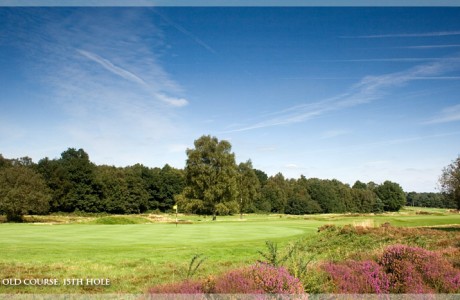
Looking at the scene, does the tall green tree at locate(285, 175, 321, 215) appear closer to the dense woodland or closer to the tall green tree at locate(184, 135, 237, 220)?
the dense woodland

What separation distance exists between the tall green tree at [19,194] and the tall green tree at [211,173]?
23.8 metres

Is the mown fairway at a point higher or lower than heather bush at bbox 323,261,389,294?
lower

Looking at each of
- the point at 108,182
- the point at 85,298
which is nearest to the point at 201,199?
the point at 108,182

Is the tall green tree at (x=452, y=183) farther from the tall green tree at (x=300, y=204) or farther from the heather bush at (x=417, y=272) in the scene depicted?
the tall green tree at (x=300, y=204)

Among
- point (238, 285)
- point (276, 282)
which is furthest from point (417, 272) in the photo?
point (238, 285)

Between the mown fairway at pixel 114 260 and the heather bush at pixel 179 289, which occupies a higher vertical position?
the heather bush at pixel 179 289

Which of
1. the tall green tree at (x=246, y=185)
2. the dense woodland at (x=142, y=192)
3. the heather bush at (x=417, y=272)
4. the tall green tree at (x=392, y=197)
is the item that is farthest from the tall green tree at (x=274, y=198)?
the heather bush at (x=417, y=272)

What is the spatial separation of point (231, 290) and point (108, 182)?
9388cm

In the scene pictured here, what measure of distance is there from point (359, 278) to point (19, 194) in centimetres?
5887

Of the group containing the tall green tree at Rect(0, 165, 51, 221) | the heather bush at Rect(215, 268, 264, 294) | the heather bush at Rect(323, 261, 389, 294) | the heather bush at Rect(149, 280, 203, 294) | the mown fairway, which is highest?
the tall green tree at Rect(0, 165, 51, 221)

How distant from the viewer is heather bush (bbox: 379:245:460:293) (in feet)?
28.9

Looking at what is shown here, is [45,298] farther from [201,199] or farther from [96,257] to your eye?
[201,199]

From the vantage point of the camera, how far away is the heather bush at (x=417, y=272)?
28.9 ft

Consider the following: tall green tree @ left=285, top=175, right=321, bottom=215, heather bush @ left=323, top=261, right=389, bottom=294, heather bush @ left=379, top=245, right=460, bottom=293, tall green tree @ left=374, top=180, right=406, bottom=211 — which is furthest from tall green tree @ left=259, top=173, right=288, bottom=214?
heather bush @ left=323, top=261, right=389, bottom=294
